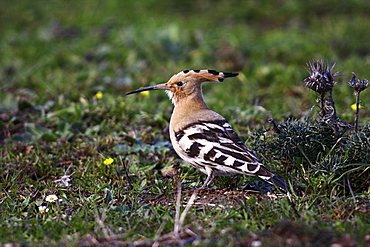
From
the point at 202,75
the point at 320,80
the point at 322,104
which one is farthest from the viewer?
the point at 202,75

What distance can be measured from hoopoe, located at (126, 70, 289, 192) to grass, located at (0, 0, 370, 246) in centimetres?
17

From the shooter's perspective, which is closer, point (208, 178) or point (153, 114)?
point (208, 178)

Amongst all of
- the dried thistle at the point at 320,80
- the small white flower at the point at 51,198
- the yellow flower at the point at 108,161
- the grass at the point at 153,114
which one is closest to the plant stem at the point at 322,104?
the dried thistle at the point at 320,80

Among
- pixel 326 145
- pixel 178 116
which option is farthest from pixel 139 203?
pixel 326 145

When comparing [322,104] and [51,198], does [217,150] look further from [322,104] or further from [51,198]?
[51,198]

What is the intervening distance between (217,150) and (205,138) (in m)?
0.16

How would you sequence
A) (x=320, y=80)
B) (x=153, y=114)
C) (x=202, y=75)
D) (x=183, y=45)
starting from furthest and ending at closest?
(x=183, y=45) < (x=153, y=114) < (x=202, y=75) < (x=320, y=80)

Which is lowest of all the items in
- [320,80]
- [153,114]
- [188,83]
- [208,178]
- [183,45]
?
[183,45]

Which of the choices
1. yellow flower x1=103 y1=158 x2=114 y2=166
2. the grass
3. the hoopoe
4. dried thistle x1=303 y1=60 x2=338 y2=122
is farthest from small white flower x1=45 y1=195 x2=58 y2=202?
dried thistle x1=303 y1=60 x2=338 y2=122

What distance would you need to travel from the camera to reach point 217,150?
13.2 ft

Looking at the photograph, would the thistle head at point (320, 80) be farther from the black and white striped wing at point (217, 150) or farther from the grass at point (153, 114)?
the black and white striped wing at point (217, 150)

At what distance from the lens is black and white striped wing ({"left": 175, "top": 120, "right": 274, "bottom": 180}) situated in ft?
12.8

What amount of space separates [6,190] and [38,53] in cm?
424

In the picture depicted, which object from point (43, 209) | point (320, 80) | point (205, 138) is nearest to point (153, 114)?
point (205, 138)
